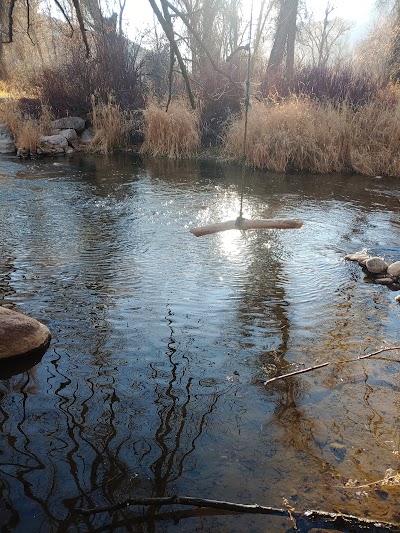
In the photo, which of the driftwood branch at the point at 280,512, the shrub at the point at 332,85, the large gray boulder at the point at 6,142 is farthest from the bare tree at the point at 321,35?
the driftwood branch at the point at 280,512

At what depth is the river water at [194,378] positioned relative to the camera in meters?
1.67

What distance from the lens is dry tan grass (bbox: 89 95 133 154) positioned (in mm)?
10547

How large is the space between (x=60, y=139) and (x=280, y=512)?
10.3 metres

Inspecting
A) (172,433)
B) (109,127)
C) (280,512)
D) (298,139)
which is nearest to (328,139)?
(298,139)

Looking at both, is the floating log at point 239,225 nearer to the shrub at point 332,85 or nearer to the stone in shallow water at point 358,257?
the stone in shallow water at point 358,257

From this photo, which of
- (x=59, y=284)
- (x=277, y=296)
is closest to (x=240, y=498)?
(x=277, y=296)

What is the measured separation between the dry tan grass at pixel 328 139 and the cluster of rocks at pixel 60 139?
4.42 meters

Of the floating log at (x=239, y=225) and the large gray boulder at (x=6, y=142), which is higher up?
the large gray boulder at (x=6, y=142)

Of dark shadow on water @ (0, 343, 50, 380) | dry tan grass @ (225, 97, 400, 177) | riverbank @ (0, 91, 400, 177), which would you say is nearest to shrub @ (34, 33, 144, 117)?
riverbank @ (0, 91, 400, 177)

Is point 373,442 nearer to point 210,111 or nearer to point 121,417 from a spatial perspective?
point 121,417

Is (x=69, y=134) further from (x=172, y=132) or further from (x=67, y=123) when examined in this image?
(x=172, y=132)

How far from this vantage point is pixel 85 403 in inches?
85.1

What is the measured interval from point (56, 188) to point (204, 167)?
335 centimetres

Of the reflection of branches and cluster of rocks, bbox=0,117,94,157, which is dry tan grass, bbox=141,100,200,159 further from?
the reflection of branches
